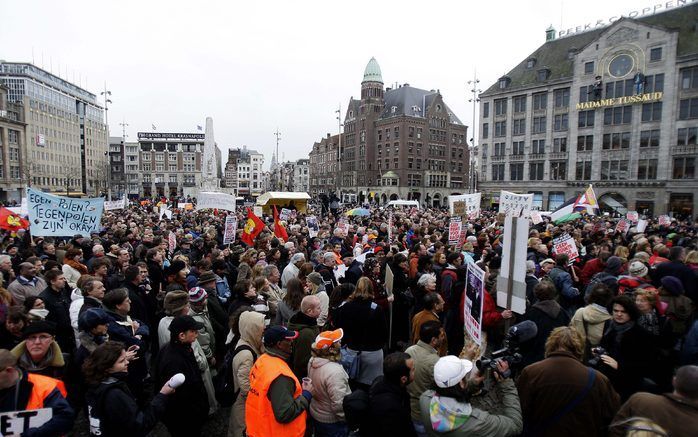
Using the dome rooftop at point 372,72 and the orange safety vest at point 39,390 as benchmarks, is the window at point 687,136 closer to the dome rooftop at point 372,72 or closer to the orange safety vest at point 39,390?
the dome rooftop at point 372,72

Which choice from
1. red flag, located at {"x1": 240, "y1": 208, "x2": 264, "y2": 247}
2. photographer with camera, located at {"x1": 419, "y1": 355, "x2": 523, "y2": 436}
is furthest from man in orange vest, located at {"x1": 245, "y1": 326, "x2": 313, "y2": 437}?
red flag, located at {"x1": 240, "y1": 208, "x2": 264, "y2": 247}

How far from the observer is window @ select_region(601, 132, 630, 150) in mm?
46781

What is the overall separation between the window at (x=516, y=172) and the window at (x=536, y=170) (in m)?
1.16

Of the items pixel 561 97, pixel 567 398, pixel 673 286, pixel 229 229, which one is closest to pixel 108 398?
pixel 567 398

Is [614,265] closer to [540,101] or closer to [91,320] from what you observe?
[91,320]

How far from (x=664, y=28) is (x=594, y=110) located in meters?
10.0

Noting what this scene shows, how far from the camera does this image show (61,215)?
35.4 ft

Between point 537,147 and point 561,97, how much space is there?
668 cm

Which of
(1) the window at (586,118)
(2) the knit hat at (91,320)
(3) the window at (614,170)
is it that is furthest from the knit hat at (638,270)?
(1) the window at (586,118)

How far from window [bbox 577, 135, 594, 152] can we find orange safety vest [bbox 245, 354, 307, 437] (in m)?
55.5

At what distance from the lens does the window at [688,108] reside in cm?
4209

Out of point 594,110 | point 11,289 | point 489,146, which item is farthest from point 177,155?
point 11,289

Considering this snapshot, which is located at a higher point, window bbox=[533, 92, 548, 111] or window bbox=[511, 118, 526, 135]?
window bbox=[533, 92, 548, 111]

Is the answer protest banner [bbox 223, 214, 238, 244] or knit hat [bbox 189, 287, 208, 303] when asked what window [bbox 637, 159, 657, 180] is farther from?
knit hat [bbox 189, 287, 208, 303]
